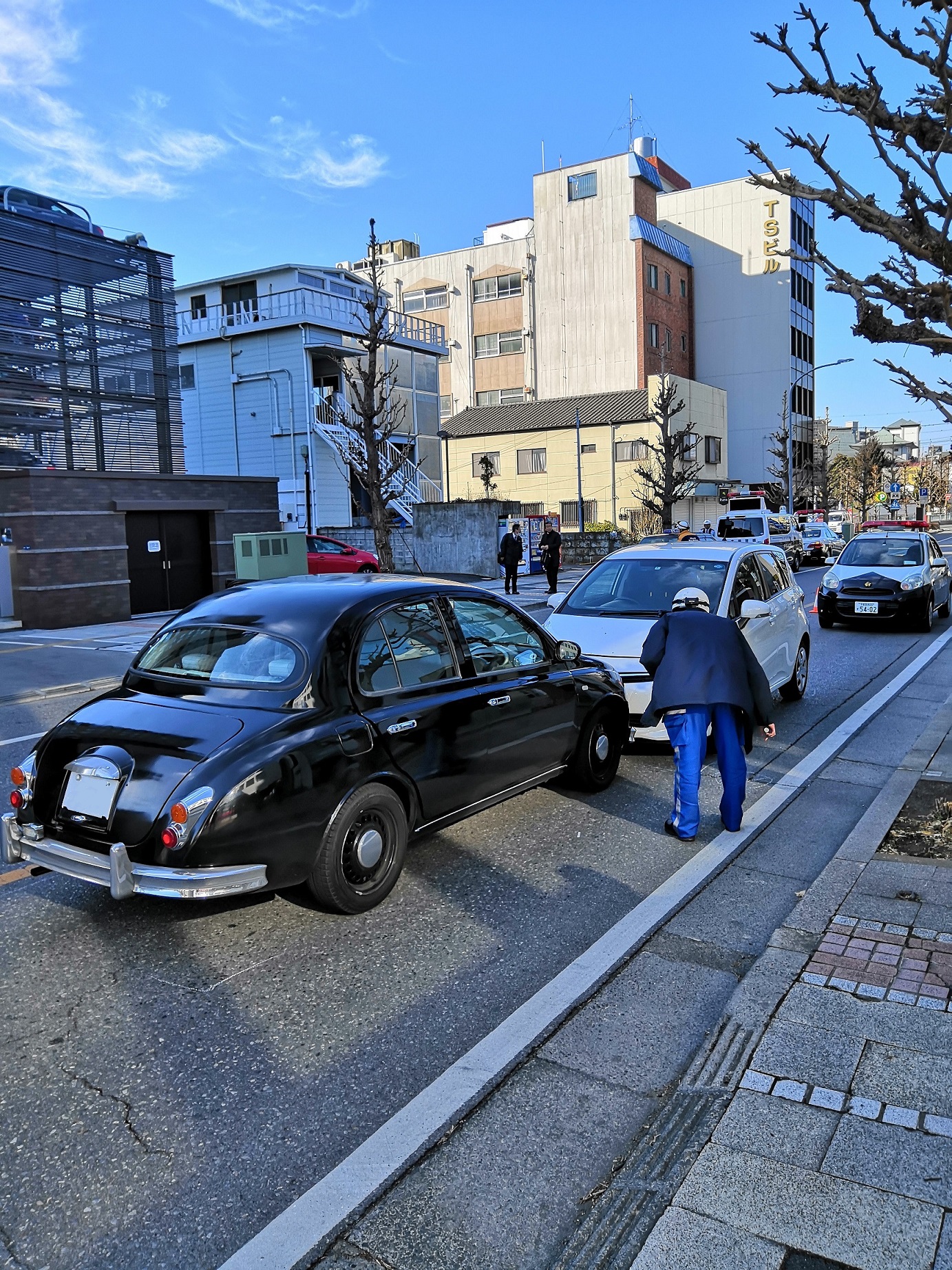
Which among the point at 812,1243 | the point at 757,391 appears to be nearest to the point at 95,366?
the point at 812,1243

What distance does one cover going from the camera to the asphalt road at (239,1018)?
279 centimetres

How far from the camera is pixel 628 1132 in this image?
10.0ft

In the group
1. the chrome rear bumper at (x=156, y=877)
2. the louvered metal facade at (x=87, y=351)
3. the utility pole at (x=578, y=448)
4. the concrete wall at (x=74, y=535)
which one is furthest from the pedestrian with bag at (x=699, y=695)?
the utility pole at (x=578, y=448)

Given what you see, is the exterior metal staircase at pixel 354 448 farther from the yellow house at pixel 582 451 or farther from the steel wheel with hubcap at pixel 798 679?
the steel wheel with hubcap at pixel 798 679

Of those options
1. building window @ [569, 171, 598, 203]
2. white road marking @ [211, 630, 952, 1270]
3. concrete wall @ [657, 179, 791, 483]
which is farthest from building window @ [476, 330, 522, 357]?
white road marking @ [211, 630, 952, 1270]

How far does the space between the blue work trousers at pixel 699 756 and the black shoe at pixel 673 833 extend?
1 cm

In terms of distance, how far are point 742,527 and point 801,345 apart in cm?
4018

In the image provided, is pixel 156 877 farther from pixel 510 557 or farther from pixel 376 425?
pixel 376 425

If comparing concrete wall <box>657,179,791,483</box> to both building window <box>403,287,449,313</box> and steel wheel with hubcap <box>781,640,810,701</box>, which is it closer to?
building window <box>403,287,449,313</box>

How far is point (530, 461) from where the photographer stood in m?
57.0

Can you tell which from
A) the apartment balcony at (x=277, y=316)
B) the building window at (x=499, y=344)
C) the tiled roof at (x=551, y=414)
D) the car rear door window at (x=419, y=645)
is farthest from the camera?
the building window at (x=499, y=344)

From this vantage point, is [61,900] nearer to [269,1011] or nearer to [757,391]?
[269,1011]

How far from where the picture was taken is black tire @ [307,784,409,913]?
4461 millimetres

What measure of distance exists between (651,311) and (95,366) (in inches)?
1621
